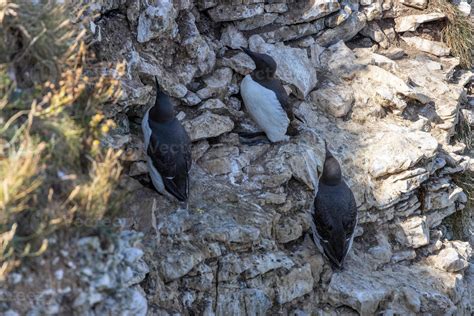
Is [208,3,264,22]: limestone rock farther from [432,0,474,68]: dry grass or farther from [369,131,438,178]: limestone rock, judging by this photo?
[432,0,474,68]: dry grass

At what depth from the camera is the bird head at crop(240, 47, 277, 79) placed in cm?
757

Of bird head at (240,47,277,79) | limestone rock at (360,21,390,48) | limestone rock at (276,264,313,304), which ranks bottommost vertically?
limestone rock at (276,264,313,304)

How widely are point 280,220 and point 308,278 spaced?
23.5 inches

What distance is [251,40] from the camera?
8.19 metres

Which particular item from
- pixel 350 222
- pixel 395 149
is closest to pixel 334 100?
pixel 395 149

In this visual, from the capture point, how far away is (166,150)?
633 centimetres

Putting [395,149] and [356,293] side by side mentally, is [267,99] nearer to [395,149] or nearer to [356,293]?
[395,149]

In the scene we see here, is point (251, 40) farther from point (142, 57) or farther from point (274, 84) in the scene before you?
point (142, 57)

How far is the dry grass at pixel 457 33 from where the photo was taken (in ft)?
30.5

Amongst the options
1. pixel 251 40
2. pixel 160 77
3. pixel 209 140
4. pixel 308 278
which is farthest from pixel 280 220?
pixel 251 40

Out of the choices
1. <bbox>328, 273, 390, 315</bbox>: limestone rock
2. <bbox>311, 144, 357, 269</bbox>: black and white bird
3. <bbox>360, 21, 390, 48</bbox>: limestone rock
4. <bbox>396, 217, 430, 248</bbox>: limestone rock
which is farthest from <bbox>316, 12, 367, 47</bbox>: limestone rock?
<bbox>328, 273, 390, 315</bbox>: limestone rock

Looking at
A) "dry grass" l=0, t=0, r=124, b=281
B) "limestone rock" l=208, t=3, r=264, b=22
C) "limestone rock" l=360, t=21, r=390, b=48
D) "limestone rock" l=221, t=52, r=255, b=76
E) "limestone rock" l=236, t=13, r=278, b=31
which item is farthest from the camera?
"limestone rock" l=360, t=21, r=390, b=48

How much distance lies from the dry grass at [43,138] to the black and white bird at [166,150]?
1.32m

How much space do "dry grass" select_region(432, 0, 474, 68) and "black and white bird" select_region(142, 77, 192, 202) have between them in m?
4.46
